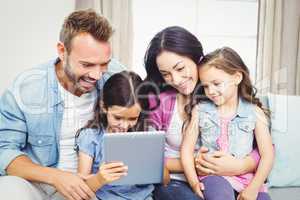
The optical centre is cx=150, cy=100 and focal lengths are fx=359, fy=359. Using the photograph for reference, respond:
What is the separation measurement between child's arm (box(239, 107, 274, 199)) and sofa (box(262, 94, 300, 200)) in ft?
1.12

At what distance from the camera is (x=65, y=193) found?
1.16 metres

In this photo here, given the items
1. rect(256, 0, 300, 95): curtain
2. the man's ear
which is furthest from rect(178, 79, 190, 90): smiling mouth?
rect(256, 0, 300, 95): curtain

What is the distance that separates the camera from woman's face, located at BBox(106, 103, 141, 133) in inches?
49.9

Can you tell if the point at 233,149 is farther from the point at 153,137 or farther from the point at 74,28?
the point at 74,28

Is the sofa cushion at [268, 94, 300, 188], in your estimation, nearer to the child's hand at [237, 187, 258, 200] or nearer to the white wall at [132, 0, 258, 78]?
the child's hand at [237, 187, 258, 200]

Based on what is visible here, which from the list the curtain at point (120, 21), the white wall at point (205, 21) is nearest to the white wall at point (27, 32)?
the curtain at point (120, 21)

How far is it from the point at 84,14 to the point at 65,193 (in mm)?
647

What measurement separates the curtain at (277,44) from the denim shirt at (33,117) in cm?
179

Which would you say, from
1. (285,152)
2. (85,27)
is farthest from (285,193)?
(85,27)

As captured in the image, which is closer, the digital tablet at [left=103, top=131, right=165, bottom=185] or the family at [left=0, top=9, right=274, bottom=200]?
the digital tablet at [left=103, top=131, right=165, bottom=185]

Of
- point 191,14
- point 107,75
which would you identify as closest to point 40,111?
point 107,75

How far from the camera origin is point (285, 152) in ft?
5.40

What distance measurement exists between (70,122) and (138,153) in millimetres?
353

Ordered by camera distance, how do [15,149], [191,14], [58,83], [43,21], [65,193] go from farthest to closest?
[191,14], [43,21], [58,83], [15,149], [65,193]
